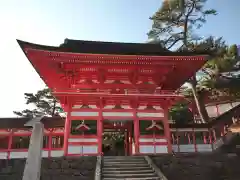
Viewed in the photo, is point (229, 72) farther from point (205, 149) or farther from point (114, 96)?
point (114, 96)

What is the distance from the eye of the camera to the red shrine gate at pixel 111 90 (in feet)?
40.9

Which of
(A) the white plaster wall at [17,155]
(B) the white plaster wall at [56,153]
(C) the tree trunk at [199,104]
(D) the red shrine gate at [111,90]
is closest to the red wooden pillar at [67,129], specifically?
(D) the red shrine gate at [111,90]

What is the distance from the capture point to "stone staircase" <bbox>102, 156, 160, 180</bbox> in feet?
31.8

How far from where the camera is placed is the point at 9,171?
11508 mm

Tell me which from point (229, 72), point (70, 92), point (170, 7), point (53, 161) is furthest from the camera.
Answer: point (170, 7)

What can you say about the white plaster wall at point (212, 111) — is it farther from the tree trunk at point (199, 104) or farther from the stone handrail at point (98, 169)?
the stone handrail at point (98, 169)

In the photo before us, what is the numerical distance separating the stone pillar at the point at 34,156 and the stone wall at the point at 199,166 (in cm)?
692

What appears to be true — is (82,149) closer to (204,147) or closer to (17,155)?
(17,155)

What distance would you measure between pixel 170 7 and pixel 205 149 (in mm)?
17740

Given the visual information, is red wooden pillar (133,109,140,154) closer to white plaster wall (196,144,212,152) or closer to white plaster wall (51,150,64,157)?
white plaster wall (51,150,64,157)

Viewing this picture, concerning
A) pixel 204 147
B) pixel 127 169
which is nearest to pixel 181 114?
pixel 204 147

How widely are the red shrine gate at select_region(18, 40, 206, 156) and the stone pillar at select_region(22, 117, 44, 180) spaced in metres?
Answer: 5.87

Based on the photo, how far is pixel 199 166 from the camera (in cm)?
1182

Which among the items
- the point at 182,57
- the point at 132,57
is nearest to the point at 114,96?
the point at 132,57
